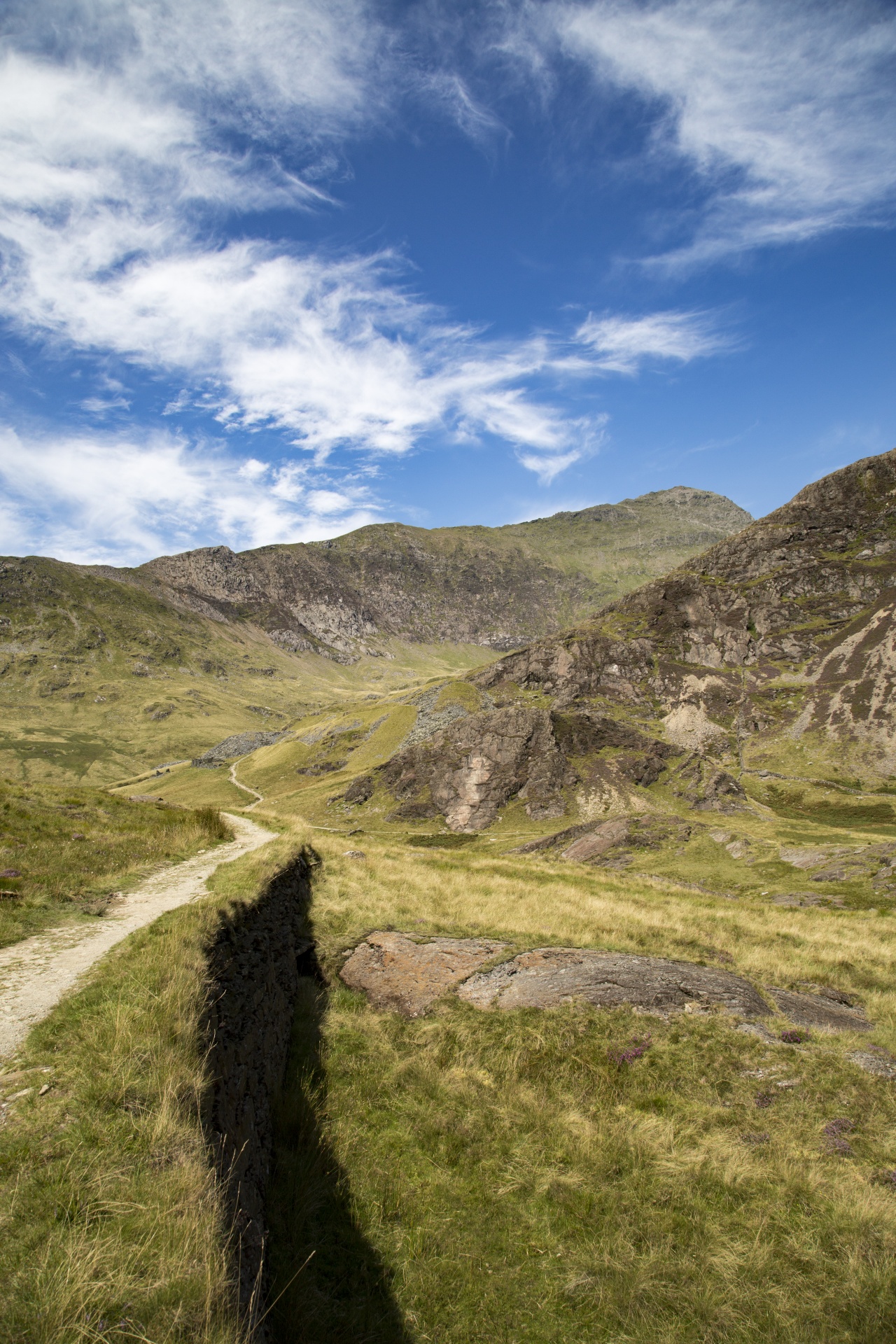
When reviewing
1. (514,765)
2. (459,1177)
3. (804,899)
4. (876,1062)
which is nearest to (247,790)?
(514,765)

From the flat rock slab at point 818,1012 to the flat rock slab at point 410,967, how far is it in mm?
7266

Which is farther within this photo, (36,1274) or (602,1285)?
(602,1285)

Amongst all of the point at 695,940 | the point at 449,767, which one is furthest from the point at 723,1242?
the point at 449,767

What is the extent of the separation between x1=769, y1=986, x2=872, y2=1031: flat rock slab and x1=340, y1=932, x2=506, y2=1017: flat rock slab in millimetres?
7266

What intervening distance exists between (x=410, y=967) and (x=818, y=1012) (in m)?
10.5

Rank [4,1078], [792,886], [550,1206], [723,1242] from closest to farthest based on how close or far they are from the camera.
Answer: [4,1078], [723,1242], [550,1206], [792,886]

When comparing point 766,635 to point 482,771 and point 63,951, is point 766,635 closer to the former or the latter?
point 482,771

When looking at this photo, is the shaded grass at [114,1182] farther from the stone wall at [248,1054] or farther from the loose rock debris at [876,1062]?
the loose rock debris at [876,1062]

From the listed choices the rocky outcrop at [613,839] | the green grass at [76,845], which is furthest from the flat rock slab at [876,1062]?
the rocky outcrop at [613,839]

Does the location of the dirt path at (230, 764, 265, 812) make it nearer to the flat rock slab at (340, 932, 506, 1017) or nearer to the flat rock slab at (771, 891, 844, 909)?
the flat rock slab at (771, 891, 844, 909)

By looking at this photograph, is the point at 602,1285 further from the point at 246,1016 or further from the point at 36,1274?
the point at 36,1274

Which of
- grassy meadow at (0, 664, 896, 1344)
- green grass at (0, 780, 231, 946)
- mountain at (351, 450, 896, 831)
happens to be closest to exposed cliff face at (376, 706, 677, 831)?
mountain at (351, 450, 896, 831)

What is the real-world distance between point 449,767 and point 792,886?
47932 millimetres

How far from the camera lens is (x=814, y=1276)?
24.5 feet
